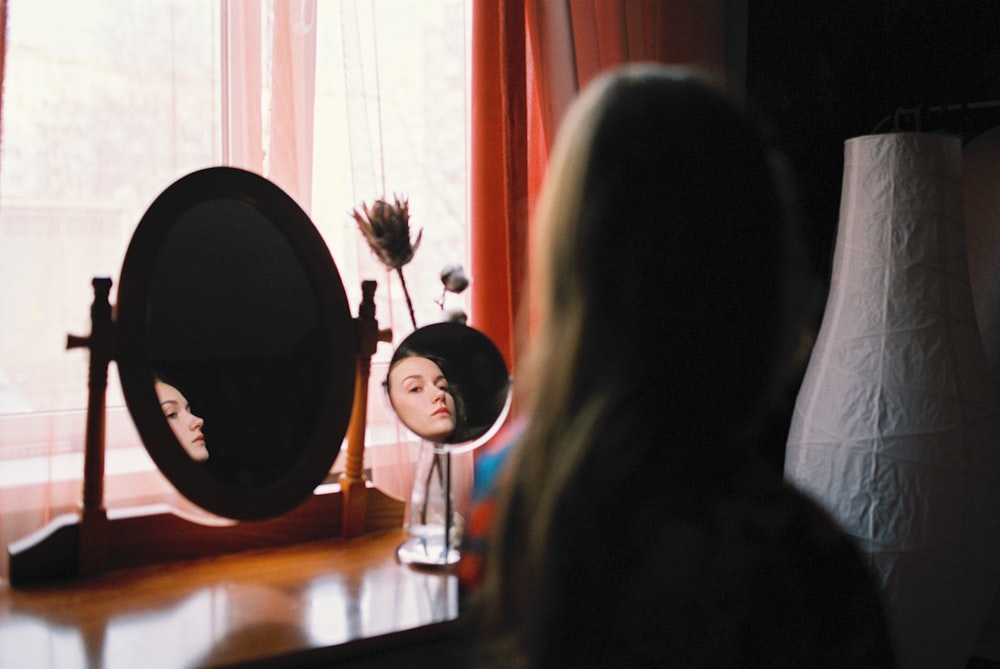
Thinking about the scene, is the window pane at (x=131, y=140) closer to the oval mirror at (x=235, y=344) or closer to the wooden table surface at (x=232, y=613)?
the oval mirror at (x=235, y=344)

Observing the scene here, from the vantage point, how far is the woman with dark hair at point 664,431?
606 millimetres

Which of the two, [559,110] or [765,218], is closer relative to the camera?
[765,218]

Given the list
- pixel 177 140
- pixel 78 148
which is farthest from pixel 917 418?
pixel 78 148

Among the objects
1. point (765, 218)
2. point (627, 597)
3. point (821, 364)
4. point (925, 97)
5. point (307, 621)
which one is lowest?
point (307, 621)

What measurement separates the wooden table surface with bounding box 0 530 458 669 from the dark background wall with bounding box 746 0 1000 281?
58.1 inches

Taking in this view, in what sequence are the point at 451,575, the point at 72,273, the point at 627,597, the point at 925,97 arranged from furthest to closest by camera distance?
1. the point at 925,97
2. the point at 72,273
3. the point at 451,575
4. the point at 627,597

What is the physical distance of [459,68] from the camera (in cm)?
156

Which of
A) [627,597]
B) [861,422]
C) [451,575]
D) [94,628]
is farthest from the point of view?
→ [861,422]

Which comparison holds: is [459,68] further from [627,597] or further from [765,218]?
[627,597]

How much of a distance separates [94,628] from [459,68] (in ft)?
3.48

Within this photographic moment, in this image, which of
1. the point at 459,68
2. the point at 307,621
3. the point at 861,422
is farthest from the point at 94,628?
the point at 861,422

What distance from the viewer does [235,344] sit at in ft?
3.75

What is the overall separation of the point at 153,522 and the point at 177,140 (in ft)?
1.80

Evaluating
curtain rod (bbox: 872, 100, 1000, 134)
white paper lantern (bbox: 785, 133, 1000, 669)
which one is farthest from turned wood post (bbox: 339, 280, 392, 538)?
curtain rod (bbox: 872, 100, 1000, 134)
